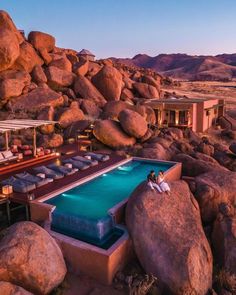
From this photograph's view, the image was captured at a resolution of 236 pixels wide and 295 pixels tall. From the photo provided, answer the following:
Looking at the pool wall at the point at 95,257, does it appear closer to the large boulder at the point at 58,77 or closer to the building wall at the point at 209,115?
the building wall at the point at 209,115

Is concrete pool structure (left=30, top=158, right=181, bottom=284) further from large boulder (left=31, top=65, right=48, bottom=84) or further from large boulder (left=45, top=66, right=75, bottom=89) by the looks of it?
large boulder (left=45, top=66, right=75, bottom=89)

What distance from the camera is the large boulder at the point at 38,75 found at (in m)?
29.5

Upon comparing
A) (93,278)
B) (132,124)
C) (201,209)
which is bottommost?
(93,278)

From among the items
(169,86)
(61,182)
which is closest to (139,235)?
(61,182)

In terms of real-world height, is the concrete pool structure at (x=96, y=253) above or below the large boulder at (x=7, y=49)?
below

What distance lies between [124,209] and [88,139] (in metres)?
10.5

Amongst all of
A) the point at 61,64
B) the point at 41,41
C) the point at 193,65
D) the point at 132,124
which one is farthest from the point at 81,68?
the point at 193,65

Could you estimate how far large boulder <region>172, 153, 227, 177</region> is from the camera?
1492 cm

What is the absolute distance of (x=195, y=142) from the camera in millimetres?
21922

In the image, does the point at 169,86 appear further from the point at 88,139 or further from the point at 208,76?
the point at 88,139

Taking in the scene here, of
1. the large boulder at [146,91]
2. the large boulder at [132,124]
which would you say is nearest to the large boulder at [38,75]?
the large boulder at [146,91]

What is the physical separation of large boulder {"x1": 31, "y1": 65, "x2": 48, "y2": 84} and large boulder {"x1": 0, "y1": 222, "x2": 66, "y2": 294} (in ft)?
76.6

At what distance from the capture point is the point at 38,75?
97.0 feet

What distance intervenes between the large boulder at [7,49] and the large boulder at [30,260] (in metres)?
21.9
